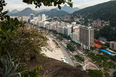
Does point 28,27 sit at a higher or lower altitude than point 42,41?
higher

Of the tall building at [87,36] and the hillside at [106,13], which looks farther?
the hillside at [106,13]

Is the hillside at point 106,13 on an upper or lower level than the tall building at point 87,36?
upper

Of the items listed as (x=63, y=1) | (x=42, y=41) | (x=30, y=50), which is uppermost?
(x=63, y=1)

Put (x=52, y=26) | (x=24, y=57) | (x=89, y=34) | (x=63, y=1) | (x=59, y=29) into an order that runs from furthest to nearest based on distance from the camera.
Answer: (x=52, y=26) → (x=59, y=29) → (x=89, y=34) → (x=24, y=57) → (x=63, y=1)

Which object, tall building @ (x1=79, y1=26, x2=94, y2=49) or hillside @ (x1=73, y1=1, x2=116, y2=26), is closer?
tall building @ (x1=79, y1=26, x2=94, y2=49)

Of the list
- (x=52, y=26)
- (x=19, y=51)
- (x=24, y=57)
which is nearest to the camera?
(x=19, y=51)

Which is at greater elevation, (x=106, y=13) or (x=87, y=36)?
(x=106, y=13)

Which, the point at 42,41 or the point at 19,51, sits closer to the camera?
the point at 19,51

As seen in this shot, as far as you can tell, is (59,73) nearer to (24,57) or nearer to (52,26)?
(24,57)

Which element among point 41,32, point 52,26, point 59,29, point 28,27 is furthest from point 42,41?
point 52,26

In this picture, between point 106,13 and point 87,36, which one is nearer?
point 87,36

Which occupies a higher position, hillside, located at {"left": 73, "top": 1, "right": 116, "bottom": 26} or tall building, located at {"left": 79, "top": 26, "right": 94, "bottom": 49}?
hillside, located at {"left": 73, "top": 1, "right": 116, "bottom": 26}
